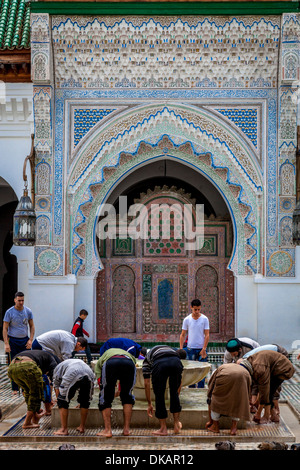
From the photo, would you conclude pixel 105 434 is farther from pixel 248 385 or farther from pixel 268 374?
pixel 268 374

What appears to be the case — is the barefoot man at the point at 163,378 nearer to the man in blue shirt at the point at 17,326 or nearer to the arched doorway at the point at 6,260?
the man in blue shirt at the point at 17,326

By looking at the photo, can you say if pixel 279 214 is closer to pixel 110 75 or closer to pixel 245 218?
pixel 245 218

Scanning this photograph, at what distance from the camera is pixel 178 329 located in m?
8.71

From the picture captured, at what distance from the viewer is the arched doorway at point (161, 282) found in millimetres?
8703

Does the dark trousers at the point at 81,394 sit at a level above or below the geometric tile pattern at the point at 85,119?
below

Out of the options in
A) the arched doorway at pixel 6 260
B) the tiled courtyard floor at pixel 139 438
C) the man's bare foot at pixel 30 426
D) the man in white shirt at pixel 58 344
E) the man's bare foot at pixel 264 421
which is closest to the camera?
the tiled courtyard floor at pixel 139 438

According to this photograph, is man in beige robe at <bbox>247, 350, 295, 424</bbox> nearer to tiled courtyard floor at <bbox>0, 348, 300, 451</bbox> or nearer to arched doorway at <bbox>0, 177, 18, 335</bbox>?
tiled courtyard floor at <bbox>0, 348, 300, 451</bbox>

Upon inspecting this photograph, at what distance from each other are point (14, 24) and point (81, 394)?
5406mm

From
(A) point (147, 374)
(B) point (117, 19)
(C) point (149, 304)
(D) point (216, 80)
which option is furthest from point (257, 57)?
(A) point (147, 374)

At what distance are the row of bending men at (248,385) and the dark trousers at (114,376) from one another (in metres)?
0.59

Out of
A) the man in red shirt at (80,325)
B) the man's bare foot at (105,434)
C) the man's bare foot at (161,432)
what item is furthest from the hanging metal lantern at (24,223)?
the man's bare foot at (161,432)

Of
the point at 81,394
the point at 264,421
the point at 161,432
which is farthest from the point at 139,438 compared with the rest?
the point at 264,421

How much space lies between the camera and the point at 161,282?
874 cm

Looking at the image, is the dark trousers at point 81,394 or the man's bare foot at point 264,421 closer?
the dark trousers at point 81,394
